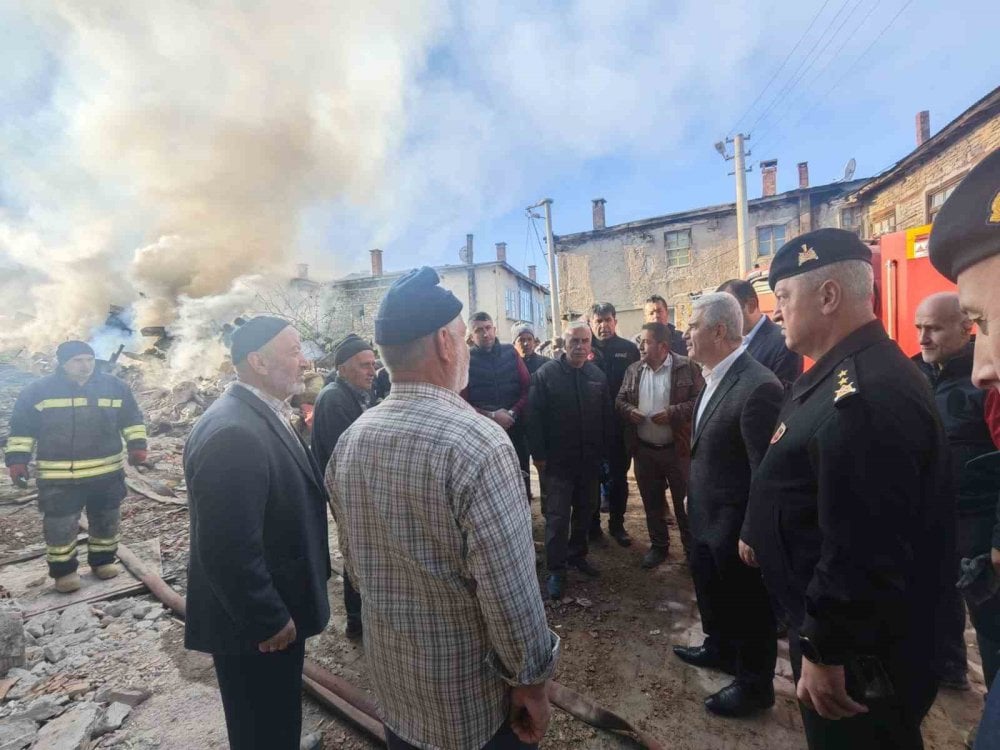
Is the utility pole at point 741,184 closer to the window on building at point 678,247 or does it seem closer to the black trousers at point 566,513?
the window on building at point 678,247

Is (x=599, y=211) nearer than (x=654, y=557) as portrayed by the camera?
No

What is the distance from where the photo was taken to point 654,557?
4.31 m

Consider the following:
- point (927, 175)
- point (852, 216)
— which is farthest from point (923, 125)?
point (927, 175)

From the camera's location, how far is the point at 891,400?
131cm

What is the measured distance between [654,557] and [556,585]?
1068 millimetres

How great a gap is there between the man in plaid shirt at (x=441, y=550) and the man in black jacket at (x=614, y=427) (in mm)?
3201

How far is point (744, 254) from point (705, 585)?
13.8 m

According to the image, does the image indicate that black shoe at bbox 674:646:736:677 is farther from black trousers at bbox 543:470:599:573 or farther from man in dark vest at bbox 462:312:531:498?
man in dark vest at bbox 462:312:531:498

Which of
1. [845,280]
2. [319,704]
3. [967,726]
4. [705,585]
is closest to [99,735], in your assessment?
[319,704]

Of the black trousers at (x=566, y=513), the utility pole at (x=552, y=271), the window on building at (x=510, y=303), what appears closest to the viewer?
the black trousers at (x=566, y=513)

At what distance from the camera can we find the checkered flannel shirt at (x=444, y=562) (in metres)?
1.29

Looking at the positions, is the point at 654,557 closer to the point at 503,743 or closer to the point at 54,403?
the point at 503,743

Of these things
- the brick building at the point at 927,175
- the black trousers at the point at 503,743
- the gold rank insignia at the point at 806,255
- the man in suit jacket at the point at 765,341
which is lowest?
the black trousers at the point at 503,743

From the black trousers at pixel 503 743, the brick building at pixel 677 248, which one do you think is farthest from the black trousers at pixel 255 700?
the brick building at pixel 677 248
